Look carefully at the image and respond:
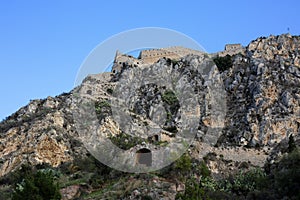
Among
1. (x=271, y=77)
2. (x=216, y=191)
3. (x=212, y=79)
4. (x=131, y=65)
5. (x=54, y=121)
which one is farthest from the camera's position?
(x=131, y=65)

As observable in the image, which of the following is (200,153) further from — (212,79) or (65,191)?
(212,79)

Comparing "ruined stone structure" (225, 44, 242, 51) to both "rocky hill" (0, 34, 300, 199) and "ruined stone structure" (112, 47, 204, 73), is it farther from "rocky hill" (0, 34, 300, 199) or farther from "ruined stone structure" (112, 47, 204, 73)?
"ruined stone structure" (112, 47, 204, 73)

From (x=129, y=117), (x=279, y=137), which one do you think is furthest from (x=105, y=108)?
(x=279, y=137)

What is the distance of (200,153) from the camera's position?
43906 mm

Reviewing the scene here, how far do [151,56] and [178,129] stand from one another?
29.7m

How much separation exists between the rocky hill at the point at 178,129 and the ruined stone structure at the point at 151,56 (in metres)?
3.28

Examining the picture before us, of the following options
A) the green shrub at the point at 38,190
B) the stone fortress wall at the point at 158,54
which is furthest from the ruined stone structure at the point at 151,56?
the green shrub at the point at 38,190

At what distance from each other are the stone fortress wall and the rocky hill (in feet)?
9.23

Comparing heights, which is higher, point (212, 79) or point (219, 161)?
point (212, 79)

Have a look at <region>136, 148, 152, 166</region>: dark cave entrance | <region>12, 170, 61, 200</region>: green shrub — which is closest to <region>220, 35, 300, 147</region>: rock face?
<region>136, 148, 152, 166</region>: dark cave entrance

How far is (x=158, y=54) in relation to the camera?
81.3 meters

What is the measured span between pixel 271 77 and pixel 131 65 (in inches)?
1024

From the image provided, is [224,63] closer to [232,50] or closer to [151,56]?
[232,50]

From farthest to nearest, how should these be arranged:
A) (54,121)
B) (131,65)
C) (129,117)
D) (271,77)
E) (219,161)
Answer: (131,65)
(271,77)
(129,117)
(54,121)
(219,161)
